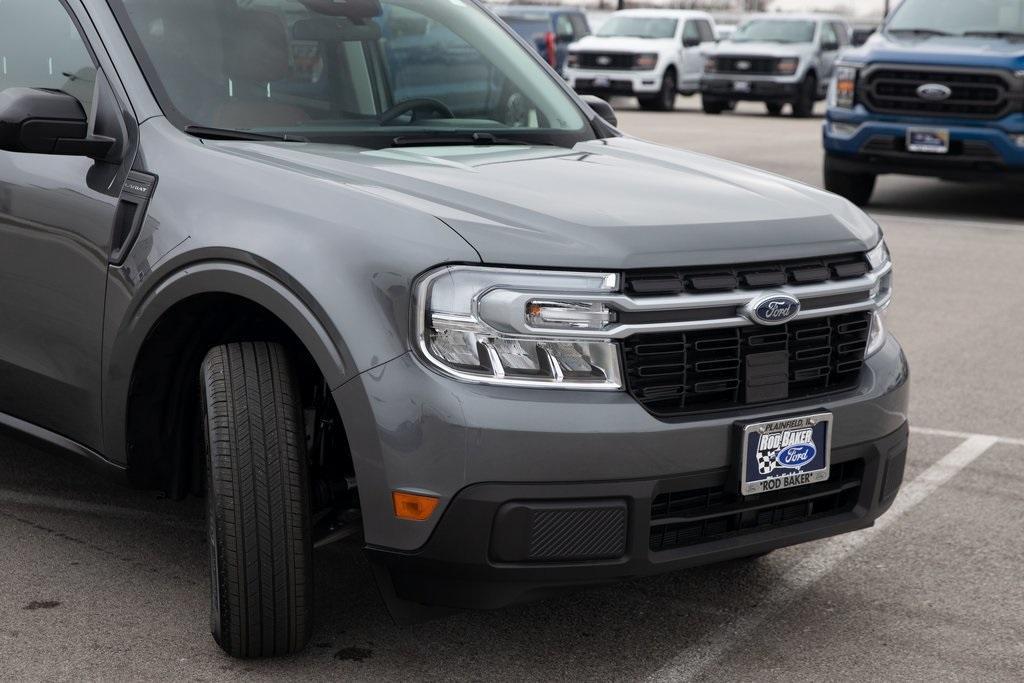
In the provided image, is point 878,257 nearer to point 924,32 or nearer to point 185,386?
point 185,386

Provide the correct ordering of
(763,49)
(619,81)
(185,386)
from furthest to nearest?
(619,81) → (763,49) → (185,386)

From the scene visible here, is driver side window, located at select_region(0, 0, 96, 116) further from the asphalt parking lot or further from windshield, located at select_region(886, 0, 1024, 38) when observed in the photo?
windshield, located at select_region(886, 0, 1024, 38)

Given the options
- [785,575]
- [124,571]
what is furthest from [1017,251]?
[124,571]

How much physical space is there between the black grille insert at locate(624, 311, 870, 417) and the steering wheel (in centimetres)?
142

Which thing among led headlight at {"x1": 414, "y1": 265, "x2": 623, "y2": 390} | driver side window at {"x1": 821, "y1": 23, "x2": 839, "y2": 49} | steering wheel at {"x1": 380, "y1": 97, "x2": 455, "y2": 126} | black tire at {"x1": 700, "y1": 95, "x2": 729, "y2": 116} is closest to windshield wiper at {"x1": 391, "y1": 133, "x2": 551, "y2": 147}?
steering wheel at {"x1": 380, "y1": 97, "x2": 455, "y2": 126}

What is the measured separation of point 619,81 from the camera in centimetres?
2555

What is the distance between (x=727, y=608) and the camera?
3924 mm

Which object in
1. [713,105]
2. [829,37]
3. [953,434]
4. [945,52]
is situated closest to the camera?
[953,434]

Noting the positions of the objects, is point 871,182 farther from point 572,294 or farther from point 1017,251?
point 572,294

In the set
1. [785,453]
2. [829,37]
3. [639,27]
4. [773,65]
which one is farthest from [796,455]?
[639,27]

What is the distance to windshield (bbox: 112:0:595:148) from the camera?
13.0ft

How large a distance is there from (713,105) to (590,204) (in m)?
22.9

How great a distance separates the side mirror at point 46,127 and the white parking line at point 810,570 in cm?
190

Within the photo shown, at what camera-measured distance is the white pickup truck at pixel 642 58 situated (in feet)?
83.9
